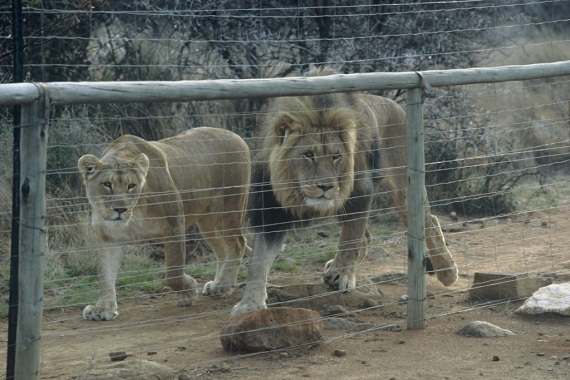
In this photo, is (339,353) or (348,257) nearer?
(339,353)

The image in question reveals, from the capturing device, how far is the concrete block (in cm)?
715

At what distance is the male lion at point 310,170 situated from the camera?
261 inches

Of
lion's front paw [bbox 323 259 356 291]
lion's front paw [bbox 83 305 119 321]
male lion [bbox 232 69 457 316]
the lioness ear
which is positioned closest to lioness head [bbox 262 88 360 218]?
male lion [bbox 232 69 457 316]

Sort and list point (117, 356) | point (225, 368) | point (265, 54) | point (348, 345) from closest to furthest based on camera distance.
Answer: point (225, 368), point (117, 356), point (348, 345), point (265, 54)

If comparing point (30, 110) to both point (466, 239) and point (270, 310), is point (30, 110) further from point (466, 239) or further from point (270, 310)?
point (466, 239)

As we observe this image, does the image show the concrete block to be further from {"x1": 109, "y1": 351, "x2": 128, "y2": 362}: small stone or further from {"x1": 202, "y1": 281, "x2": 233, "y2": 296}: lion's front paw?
{"x1": 109, "y1": 351, "x2": 128, "y2": 362}: small stone

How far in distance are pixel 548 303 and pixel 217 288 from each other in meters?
2.44

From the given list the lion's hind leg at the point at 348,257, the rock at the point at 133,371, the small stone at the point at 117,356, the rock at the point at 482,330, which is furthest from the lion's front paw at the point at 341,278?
the rock at the point at 133,371

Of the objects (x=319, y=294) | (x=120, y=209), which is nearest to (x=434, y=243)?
(x=319, y=294)

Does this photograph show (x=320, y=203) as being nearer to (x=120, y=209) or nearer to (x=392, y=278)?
(x=120, y=209)

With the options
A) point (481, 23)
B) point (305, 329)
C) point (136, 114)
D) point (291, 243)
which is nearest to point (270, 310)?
point (305, 329)

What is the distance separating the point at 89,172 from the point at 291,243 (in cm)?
329

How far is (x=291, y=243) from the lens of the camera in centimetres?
973

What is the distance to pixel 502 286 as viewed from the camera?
7.14 m
